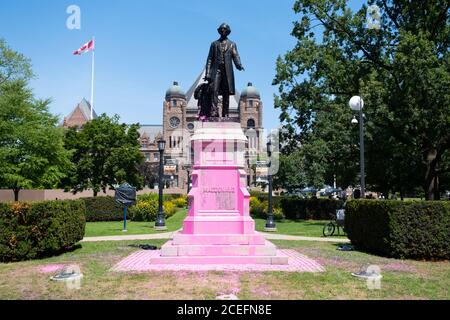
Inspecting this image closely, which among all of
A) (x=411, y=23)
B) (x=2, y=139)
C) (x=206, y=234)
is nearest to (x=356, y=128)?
(x=411, y=23)

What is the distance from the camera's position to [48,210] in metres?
11.1

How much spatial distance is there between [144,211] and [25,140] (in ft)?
35.3

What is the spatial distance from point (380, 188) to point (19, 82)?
3025 cm

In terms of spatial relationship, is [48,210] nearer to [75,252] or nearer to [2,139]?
[75,252]

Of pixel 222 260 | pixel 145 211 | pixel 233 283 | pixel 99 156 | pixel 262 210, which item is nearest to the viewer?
pixel 233 283

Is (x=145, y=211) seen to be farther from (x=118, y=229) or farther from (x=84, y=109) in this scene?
(x=84, y=109)

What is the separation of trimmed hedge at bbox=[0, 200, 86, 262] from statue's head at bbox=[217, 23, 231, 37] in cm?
689

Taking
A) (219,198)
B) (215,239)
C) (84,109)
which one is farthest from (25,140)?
(84,109)

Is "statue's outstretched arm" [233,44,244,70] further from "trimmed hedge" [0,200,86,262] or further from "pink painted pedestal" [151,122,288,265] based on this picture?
"trimmed hedge" [0,200,86,262]

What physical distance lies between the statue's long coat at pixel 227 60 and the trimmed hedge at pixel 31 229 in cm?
587

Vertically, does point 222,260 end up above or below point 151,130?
below

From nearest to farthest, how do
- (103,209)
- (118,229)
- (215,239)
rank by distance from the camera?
1. (215,239)
2. (118,229)
3. (103,209)

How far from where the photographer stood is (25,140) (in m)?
29.6

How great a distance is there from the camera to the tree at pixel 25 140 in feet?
93.8
